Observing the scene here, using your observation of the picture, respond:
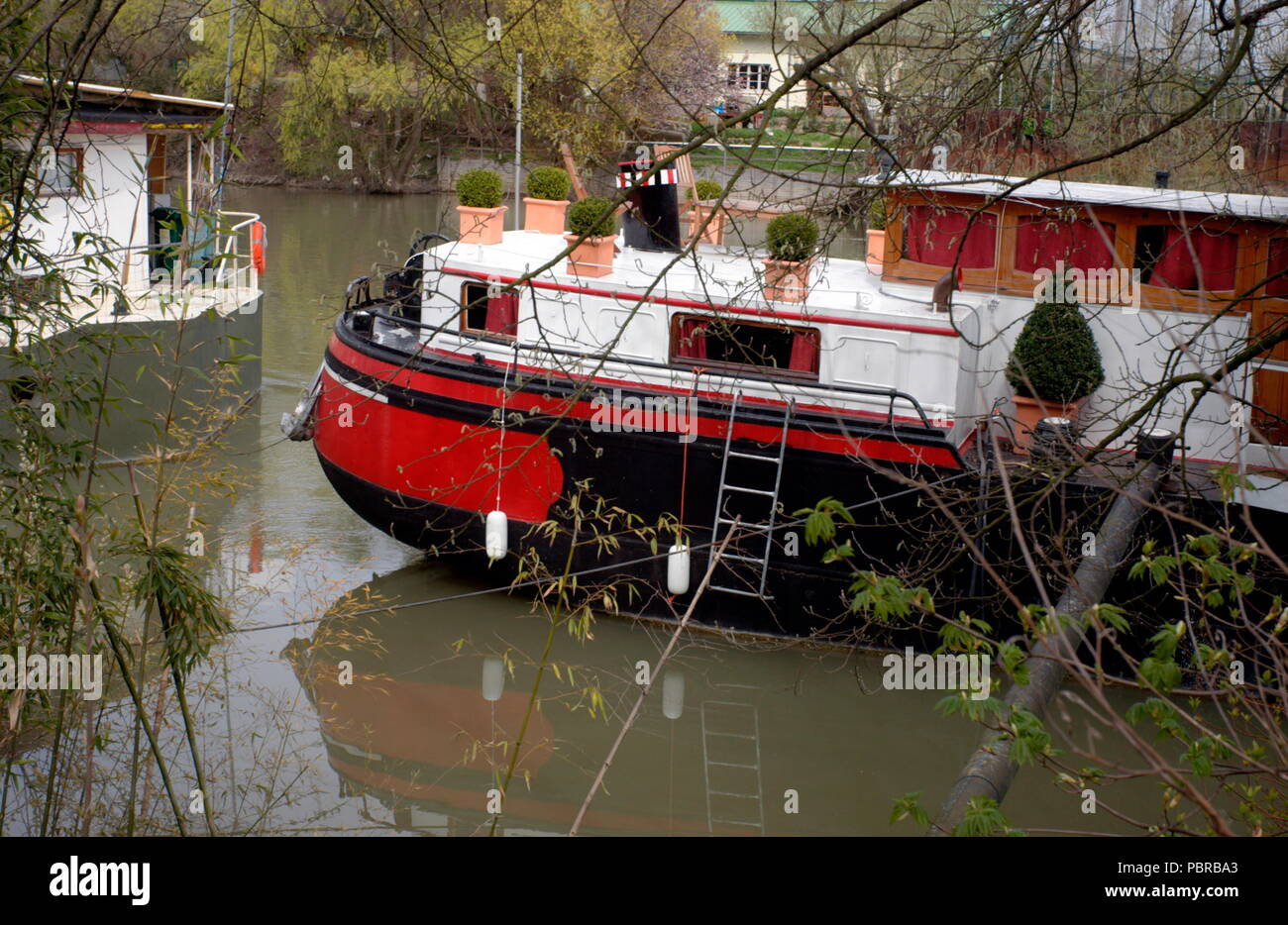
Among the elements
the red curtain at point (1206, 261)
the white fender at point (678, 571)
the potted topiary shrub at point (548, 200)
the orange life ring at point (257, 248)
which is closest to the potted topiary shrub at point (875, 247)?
the red curtain at point (1206, 261)

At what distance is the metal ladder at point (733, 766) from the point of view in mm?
7410

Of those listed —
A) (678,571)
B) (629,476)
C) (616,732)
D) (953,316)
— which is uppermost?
(953,316)

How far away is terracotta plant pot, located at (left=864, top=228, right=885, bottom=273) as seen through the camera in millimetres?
9664

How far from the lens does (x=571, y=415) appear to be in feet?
28.0

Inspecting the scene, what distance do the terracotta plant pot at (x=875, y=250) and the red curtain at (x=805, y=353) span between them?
1.18 metres

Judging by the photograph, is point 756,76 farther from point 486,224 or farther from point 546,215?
point 546,215

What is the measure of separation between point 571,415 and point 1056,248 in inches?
131

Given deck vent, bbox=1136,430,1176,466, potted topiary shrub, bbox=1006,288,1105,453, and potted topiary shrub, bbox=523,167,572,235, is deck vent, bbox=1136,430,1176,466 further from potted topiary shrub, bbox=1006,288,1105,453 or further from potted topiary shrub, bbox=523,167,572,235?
potted topiary shrub, bbox=523,167,572,235

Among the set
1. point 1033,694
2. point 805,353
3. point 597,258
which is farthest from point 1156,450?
point 597,258

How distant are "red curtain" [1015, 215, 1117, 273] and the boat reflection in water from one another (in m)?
2.84

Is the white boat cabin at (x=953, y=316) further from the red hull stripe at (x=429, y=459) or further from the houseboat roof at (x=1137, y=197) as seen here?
the red hull stripe at (x=429, y=459)
